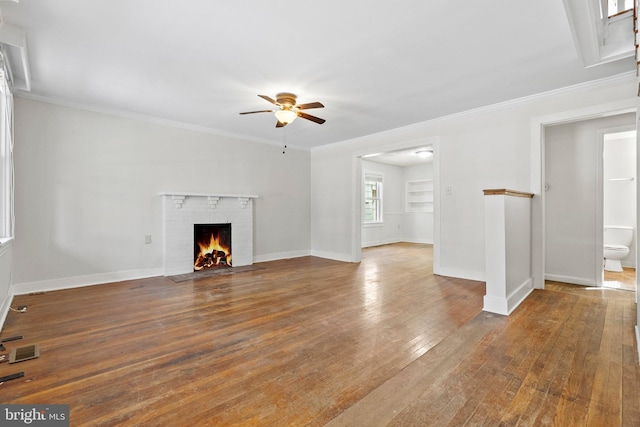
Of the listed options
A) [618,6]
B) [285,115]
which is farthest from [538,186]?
[285,115]

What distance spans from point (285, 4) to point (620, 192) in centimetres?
631

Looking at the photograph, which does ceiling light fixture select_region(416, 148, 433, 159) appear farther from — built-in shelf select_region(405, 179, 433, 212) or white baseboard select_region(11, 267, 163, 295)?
white baseboard select_region(11, 267, 163, 295)

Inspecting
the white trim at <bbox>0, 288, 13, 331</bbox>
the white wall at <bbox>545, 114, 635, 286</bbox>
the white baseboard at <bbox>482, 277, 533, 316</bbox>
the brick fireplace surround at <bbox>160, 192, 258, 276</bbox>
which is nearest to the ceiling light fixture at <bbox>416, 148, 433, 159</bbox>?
the white wall at <bbox>545, 114, 635, 286</bbox>

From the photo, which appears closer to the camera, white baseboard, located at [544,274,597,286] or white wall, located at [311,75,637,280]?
white wall, located at [311,75,637,280]

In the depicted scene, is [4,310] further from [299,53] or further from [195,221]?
[299,53]

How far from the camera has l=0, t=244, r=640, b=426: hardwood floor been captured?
1.54 metres

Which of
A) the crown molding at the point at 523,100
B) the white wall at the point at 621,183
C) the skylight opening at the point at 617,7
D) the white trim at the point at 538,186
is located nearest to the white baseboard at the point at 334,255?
the crown molding at the point at 523,100

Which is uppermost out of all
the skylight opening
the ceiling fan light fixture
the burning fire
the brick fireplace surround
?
the skylight opening

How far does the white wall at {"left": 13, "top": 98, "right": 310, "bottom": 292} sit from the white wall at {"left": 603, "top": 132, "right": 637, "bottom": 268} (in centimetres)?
657

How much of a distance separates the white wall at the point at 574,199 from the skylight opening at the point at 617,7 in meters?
1.64

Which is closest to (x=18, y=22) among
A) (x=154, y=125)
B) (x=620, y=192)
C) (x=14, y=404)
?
(x=154, y=125)

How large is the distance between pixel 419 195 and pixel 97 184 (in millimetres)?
8221

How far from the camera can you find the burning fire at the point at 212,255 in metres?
5.18

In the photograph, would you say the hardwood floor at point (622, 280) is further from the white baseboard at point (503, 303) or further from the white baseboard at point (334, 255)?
the white baseboard at point (334, 255)
